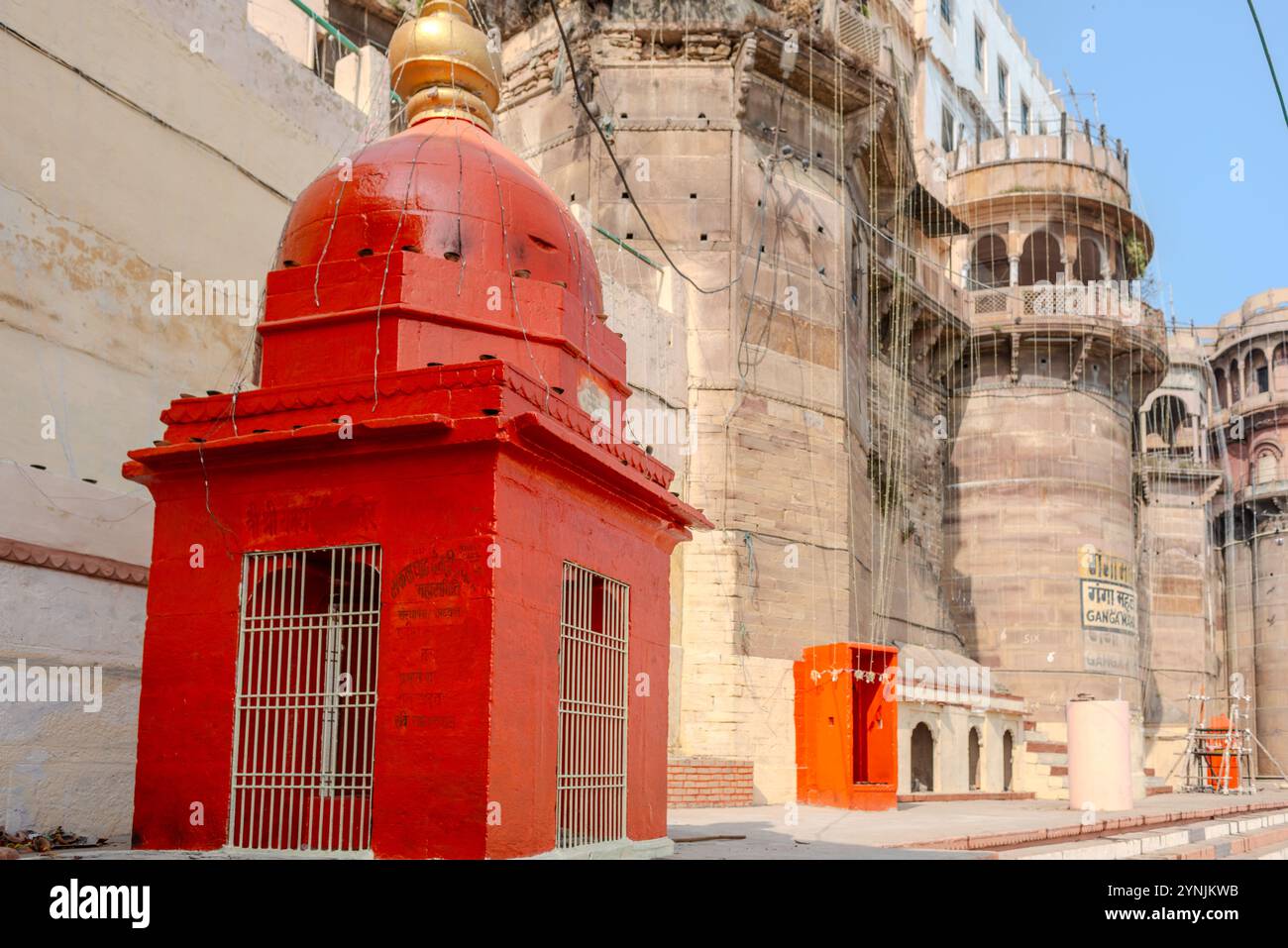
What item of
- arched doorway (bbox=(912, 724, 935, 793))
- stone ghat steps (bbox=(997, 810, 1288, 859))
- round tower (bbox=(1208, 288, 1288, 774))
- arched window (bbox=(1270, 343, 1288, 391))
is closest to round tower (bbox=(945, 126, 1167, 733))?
arched doorway (bbox=(912, 724, 935, 793))

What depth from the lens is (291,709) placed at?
7.83 metres

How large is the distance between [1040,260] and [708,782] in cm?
2043

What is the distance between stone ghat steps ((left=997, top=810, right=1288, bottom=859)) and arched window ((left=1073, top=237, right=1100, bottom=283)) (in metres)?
16.4

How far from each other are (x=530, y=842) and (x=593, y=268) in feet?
13.8

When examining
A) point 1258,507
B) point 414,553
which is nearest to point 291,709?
point 414,553

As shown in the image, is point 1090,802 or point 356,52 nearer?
point 356,52

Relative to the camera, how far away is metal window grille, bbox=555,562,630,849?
804cm

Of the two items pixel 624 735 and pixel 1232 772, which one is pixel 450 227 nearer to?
pixel 624 735

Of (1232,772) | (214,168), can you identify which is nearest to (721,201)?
(214,168)

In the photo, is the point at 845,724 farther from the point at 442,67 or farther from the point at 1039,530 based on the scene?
the point at 1039,530

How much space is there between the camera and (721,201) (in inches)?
798

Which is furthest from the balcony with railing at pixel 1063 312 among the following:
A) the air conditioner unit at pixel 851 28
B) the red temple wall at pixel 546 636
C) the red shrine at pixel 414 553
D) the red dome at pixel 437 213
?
the red dome at pixel 437 213

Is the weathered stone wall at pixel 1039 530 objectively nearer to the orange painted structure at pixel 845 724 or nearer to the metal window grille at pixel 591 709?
the orange painted structure at pixel 845 724
